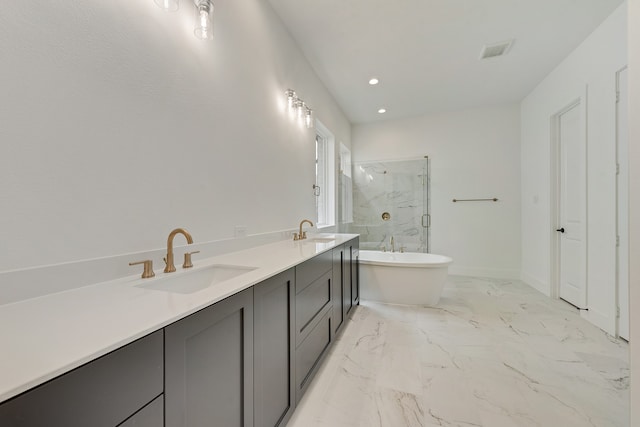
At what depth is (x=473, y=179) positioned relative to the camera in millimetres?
4312

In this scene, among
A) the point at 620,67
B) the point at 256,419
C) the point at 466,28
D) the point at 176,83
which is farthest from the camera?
the point at 466,28

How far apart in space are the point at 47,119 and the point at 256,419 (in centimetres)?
129

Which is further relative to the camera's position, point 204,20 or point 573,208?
point 573,208

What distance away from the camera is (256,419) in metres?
1.00

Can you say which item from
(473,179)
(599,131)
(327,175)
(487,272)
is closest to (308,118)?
(327,175)

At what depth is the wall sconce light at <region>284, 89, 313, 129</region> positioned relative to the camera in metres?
2.41

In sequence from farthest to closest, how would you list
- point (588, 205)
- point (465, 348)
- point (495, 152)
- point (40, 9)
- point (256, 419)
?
point (495, 152)
point (588, 205)
point (465, 348)
point (256, 419)
point (40, 9)

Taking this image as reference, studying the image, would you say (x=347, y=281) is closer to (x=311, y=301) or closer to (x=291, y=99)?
(x=311, y=301)

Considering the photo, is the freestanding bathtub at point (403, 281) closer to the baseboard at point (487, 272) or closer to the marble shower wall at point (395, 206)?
the marble shower wall at point (395, 206)

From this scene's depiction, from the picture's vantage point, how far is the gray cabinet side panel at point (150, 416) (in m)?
0.56

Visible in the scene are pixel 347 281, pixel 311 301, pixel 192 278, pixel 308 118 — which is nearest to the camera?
pixel 192 278

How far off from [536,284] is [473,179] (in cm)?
177

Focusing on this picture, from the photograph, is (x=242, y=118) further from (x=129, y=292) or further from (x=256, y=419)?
(x=256, y=419)

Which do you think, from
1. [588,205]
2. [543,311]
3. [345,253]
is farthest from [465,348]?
[588,205]
